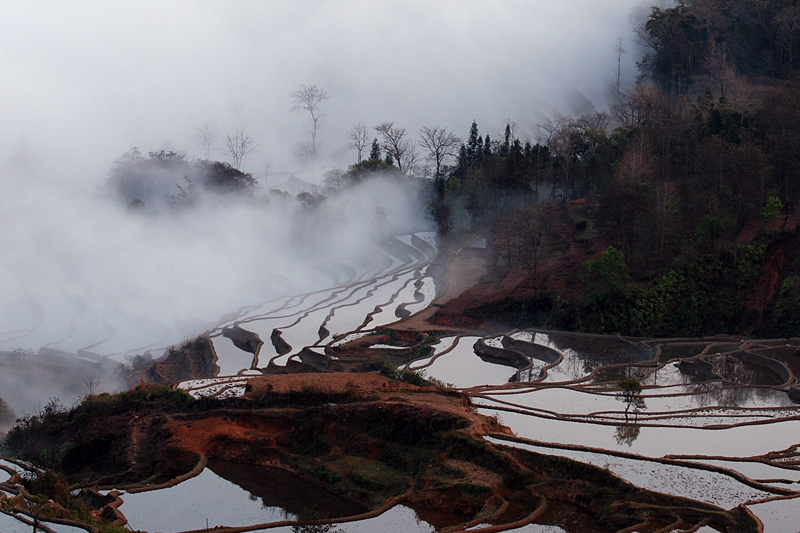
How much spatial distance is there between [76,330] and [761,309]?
27.8 metres

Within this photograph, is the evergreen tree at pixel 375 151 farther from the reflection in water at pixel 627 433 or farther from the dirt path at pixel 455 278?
the reflection in water at pixel 627 433

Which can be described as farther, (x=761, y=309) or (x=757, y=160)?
(x=757, y=160)

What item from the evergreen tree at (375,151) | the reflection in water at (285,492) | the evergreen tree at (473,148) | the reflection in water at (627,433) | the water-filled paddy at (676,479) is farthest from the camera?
the evergreen tree at (375,151)

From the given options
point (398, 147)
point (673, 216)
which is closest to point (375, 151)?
point (398, 147)

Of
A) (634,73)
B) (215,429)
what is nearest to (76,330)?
(215,429)

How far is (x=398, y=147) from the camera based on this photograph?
193 ft

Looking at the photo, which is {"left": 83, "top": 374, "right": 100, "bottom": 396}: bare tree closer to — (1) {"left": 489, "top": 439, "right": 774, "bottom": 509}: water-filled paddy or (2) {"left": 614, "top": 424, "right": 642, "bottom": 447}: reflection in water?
(1) {"left": 489, "top": 439, "right": 774, "bottom": 509}: water-filled paddy

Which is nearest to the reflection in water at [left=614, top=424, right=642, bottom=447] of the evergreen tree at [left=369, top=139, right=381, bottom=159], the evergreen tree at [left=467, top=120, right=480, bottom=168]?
the evergreen tree at [left=467, top=120, right=480, bottom=168]

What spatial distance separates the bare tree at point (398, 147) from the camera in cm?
5781

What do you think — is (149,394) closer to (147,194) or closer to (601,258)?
(601,258)

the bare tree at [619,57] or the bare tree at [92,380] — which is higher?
the bare tree at [619,57]

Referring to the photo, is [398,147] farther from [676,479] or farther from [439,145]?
[676,479]

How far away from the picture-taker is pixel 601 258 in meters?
26.4

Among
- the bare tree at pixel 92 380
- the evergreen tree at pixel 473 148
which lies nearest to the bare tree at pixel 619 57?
the evergreen tree at pixel 473 148
